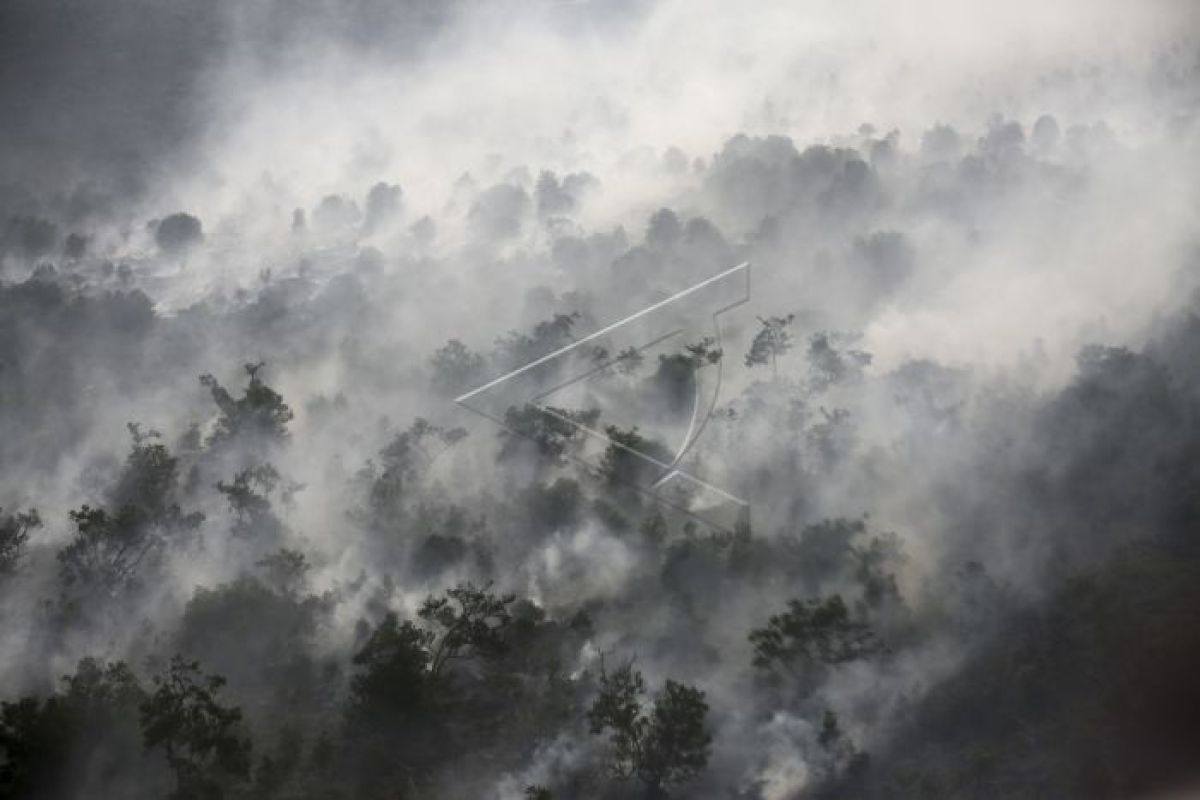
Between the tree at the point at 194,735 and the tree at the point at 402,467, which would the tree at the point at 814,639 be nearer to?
the tree at the point at 194,735

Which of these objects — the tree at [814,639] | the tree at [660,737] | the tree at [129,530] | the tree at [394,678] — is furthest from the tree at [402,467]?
the tree at [814,639]

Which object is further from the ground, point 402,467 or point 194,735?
point 402,467

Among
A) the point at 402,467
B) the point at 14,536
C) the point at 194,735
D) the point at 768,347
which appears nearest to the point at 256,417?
the point at 402,467

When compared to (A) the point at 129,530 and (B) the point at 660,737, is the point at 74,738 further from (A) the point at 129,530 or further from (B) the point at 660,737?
(B) the point at 660,737

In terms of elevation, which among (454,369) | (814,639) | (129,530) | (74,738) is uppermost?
(454,369)

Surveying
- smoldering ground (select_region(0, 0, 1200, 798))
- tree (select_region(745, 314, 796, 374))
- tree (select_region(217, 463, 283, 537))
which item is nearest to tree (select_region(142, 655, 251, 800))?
smoldering ground (select_region(0, 0, 1200, 798))

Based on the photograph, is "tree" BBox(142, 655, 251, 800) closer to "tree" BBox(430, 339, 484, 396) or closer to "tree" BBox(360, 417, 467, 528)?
"tree" BBox(360, 417, 467, 528)
